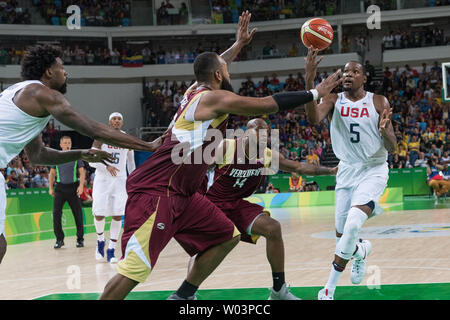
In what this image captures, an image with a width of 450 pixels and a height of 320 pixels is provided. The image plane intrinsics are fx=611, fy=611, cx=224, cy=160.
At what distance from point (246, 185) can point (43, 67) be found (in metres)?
2.61

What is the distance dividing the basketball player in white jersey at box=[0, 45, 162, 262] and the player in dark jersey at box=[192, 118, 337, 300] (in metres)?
1.84

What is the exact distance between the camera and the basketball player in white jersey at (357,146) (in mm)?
6184

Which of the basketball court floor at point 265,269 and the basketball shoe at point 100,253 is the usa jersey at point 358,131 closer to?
the basketball court floor at point 265,269

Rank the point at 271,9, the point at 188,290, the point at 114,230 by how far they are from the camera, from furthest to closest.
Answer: the point at 271,9 < the point at 114,230 < the point at 188,290

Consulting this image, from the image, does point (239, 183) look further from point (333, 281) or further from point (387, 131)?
point (387, 131)

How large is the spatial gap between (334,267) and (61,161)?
→ 2696 mm

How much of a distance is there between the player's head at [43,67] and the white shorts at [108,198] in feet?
17.9

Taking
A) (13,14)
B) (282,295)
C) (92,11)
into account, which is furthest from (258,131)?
(92,11)

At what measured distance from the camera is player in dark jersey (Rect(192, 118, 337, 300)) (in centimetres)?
598

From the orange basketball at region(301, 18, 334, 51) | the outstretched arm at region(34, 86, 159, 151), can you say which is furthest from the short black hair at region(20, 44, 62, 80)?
the orange basketball at region(301, 18, 334, 51)

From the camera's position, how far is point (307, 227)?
13383mm

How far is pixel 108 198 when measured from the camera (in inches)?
390

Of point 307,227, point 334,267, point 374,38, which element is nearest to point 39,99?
point 334,267

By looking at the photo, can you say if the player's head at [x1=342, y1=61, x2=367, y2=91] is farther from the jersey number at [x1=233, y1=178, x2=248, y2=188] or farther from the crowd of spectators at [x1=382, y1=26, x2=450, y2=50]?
the crowd of spectators at [x1=382, y1=26, x2=450, y2=50]
